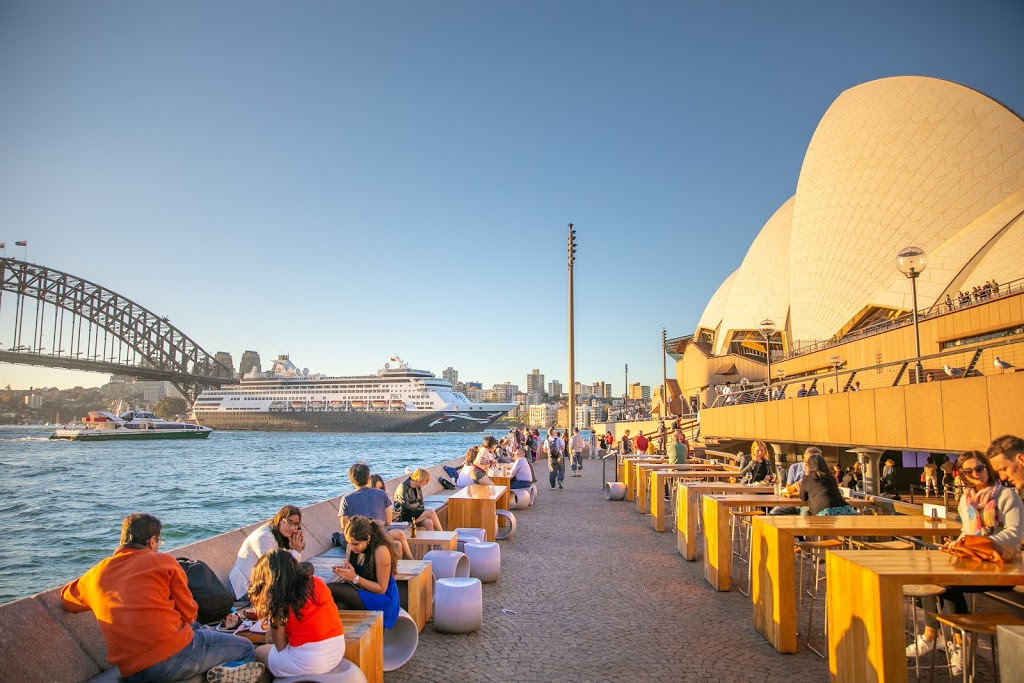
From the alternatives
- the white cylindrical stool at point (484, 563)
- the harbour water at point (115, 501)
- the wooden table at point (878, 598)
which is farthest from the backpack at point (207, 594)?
the harbour water at point (115, 501)

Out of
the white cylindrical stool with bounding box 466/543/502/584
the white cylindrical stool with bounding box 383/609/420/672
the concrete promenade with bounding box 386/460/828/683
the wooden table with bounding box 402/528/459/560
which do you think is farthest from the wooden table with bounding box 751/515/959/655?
the wooden table with bounding box 402/528/459/560

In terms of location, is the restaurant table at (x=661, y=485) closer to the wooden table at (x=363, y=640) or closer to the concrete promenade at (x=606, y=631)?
the concrete promenade at (x=606, y=631)

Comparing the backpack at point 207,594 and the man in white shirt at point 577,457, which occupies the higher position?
the backpack at point 207,594

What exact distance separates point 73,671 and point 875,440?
10.0 m

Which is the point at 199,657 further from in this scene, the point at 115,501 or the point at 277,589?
the point at 115,501

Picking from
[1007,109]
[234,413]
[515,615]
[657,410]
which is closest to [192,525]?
[515,615]

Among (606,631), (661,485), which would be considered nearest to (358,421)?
(661,485)

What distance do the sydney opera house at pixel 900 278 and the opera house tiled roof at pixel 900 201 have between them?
0.05 metres

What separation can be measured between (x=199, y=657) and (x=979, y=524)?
4.18m

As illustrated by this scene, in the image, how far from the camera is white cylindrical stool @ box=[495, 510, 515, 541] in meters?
8.54

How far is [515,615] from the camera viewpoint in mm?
5148

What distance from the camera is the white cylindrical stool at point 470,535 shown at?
21.7 feet

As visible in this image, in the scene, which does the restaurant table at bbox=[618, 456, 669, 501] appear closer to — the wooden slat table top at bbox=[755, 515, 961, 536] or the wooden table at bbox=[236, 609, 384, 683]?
the wooden slat table top at bbox=[755, 515, 961, 536]

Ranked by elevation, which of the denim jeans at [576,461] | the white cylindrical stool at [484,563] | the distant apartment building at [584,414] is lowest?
the distant apartment building at [584,414]
